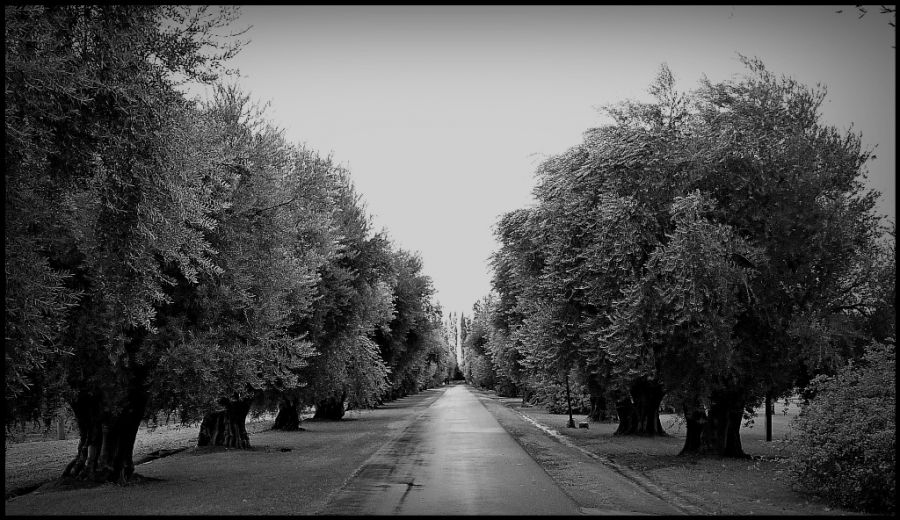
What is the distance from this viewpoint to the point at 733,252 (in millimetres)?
21094

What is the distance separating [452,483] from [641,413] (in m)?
19.8

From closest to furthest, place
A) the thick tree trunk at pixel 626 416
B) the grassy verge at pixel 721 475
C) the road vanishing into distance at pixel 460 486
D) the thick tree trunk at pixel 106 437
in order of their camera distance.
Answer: the road vanishing into distance at pixel 460 486 < the grassy verge at pixel 721 475 < the thick tree trunk at pixel 106 437 < the thick tree trunk at pixel 626 416

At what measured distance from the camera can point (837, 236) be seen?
21516 mm

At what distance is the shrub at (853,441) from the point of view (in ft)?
43.7

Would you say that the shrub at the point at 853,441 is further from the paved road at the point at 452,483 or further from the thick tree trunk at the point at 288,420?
the thick tree trunk at the point at 288,420

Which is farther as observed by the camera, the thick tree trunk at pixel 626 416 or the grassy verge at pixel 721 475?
the thick tree trunk at pixel 626 416

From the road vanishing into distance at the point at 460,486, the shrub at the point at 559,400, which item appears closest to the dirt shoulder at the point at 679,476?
the road vanishing into distance at the point at 460,486

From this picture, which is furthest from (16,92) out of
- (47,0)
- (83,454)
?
(83,454)

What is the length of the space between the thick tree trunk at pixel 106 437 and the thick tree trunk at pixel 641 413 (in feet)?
72.0

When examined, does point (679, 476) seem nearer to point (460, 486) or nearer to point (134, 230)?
point (460, 486)

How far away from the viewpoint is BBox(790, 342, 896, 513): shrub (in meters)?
13.3

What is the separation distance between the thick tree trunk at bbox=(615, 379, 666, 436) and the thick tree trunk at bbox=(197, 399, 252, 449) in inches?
637

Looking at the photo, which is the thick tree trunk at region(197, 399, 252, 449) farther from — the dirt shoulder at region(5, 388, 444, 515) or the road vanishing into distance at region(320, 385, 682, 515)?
the road vanishing into distance at region(320, 385, 682, 515)

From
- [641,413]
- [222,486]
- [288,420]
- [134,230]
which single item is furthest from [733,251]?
[288,420]
